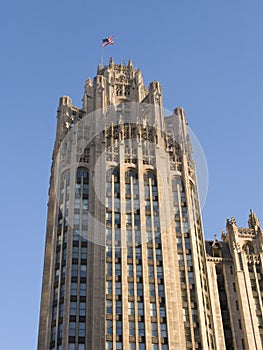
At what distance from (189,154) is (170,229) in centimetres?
2130

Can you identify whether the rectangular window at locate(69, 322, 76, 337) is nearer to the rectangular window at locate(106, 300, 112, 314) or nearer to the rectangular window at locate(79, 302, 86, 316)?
the rectangular window at locate(79, 302, 86, 316)

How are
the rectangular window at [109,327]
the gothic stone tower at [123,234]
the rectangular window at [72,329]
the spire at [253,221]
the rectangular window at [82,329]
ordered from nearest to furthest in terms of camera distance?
the rectangular window at [109,327], the rectangular window at [72,329], the rectangular window at [82,329], the gothic stone tower at [123,234], the spire at [253,221]

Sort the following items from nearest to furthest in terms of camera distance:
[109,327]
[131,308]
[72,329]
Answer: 1. [109,327]
2. [72,329]
3. [131,308]

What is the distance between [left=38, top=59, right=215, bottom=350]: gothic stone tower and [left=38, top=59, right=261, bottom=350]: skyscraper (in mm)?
182

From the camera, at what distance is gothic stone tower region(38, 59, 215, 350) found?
85.5m

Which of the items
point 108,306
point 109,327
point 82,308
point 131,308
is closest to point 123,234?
point 131,308

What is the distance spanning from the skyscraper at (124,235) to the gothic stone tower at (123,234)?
0.60 ft

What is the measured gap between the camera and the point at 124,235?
9481 centimetres

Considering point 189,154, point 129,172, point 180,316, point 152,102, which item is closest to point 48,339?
point 180,316

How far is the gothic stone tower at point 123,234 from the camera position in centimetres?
8550

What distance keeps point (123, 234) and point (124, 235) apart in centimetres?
25

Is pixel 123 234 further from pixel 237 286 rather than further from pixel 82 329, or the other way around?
pixel 237 286

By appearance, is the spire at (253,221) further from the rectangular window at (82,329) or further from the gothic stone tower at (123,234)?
the rectangular window at (82,329)

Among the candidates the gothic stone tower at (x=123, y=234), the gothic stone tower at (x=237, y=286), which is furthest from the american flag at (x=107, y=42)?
the gothic stone tower at (x=237, y=286)
